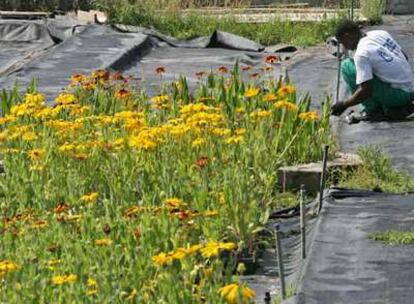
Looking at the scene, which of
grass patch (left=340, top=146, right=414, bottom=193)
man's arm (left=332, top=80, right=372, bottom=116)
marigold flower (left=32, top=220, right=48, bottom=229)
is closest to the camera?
marigold flower (left=32, top=220, right=48, bottom=229)

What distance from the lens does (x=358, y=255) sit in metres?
6.11

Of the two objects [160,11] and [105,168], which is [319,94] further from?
[160,11]

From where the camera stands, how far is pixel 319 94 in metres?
11.8

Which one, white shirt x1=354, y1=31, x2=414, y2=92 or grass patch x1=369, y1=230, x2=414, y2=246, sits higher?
white shirt x1=354, y1=31, x2=414, y2=92

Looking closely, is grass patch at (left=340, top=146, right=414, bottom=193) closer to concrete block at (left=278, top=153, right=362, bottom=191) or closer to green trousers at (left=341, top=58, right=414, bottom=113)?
concrete block at (left=278, top=153, right=362, bottom=191)

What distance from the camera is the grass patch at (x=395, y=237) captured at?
20.5ft

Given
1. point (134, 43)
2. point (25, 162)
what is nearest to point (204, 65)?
point (134, 43)

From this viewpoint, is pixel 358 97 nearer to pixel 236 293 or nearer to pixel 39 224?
pixel 39 224

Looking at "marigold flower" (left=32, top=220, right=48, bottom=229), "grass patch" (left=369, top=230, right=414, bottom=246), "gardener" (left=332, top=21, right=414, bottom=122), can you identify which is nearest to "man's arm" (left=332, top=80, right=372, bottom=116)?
"gardener" (left=332, top=21, right=414, bottom=122)

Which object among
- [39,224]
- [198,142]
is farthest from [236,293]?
[198,142]

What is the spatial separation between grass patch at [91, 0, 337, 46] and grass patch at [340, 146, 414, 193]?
7.96 metres

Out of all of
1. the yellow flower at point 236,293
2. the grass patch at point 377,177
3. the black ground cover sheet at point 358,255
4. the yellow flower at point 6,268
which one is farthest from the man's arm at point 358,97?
the yellow flower at point 236,293

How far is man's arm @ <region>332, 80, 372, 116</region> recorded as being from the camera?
945 centimetres

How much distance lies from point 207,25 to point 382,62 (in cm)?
790
